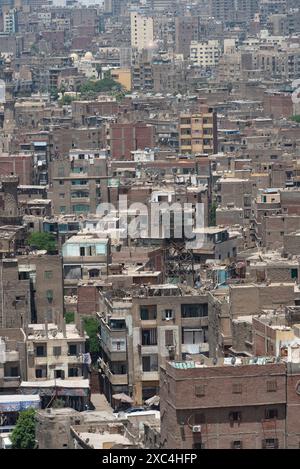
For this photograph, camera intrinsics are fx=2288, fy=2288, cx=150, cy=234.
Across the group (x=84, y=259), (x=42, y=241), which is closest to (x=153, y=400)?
(x=84, y=259)

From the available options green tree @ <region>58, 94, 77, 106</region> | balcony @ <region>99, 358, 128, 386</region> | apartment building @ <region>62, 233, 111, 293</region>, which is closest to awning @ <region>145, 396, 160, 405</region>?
balcony @ <region>99, 358, 128, 386</region>

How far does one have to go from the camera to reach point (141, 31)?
141 metres

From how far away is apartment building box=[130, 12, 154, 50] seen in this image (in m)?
138

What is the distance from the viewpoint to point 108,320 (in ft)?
108

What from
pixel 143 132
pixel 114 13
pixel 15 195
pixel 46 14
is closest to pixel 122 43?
pixel 46 14

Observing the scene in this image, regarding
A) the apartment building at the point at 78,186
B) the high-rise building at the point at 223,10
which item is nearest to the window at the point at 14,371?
the apartment building at the point at 78,186

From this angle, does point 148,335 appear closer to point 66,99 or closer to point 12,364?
point 12,364

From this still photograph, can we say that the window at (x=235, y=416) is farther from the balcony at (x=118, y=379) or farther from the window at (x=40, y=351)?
the balcony at (x=118, y=379)

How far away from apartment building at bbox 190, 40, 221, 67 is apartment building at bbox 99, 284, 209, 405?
91.5 metres

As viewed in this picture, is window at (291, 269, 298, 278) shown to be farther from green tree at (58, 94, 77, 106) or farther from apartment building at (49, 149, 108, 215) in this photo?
green tree at (58, 94, 77, 106)

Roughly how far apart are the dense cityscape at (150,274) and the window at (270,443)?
0.06 feet

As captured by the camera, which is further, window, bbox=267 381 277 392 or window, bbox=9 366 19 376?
window, bbox=9 366 19 376

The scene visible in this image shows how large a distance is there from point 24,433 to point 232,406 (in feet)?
10.3

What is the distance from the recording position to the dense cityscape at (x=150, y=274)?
26109 mm
